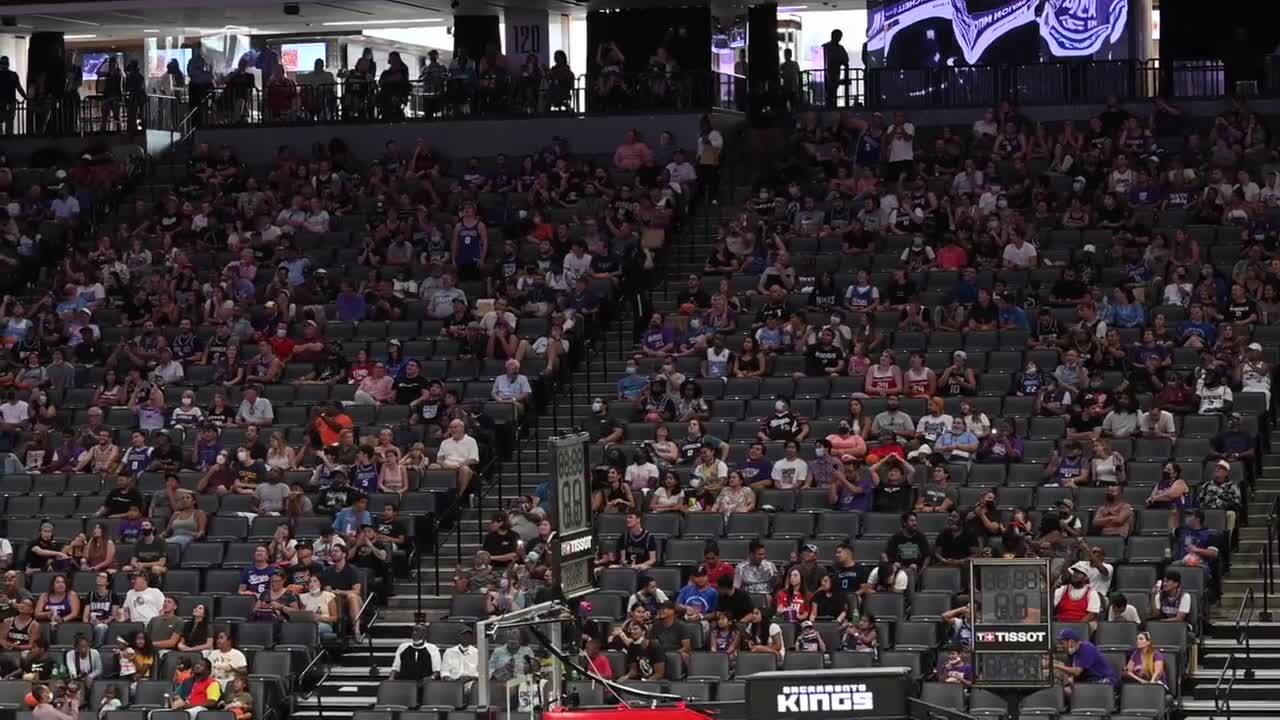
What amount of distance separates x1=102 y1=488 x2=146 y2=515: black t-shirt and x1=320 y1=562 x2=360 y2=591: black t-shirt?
9.99 ft

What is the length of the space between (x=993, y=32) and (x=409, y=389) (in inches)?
487

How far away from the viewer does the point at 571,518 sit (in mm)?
12648

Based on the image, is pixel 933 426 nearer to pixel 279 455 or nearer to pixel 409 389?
pixel 409 389

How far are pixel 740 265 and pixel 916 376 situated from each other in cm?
455

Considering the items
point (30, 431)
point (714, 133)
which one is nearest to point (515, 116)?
point (714, 133)

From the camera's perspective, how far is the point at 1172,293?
2670 cm

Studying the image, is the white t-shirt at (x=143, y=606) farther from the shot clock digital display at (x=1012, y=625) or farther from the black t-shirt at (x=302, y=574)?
the shot clock digital display at (x=1012, y=625)

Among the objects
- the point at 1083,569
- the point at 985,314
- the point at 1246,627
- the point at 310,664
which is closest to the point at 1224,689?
the point at 1246,627

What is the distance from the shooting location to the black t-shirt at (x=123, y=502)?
2547 centimetres

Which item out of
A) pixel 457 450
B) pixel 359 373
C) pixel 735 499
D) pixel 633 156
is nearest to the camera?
pixel 735 499

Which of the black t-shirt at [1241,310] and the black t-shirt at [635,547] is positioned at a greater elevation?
the black t-shirt at [1241,310]

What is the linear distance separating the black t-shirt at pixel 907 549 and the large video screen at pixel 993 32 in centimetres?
1364

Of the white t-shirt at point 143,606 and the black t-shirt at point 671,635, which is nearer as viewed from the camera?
the black t-shirt at point 671,635

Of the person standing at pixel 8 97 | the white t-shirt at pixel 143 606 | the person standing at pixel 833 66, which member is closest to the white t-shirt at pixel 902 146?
the person standing at pixel 833 66
